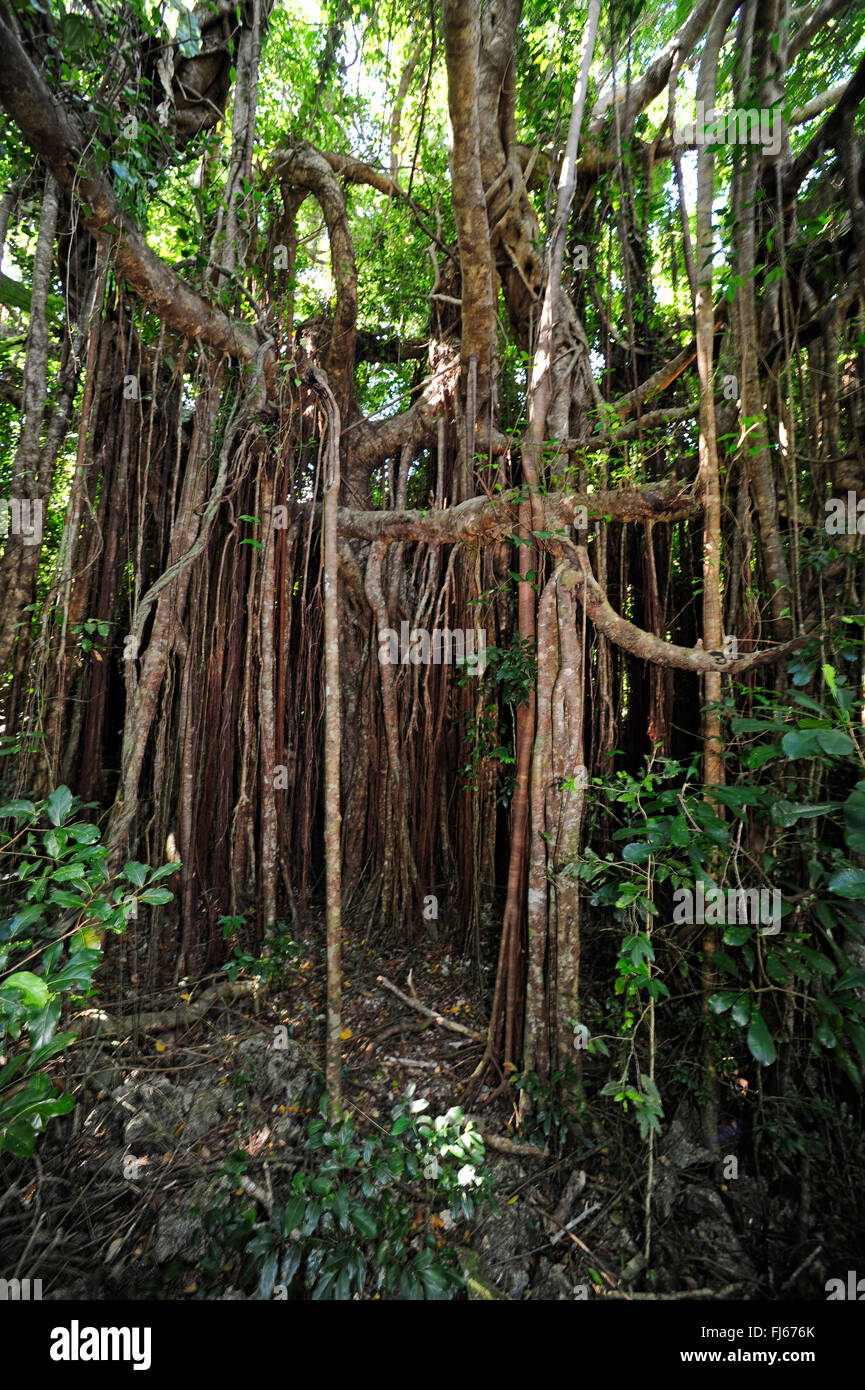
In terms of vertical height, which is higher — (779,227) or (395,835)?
(779,227)

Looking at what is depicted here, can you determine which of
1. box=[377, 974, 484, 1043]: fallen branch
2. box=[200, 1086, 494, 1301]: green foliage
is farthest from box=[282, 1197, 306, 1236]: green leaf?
box=[377, 974, 484, 1043]: fallen branch

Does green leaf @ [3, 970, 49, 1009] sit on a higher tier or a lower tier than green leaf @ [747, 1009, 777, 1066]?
higher

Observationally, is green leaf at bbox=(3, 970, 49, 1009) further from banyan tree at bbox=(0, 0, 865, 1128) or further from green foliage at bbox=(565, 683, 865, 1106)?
green foliage at bbox=(565, 683, 865, 1106)

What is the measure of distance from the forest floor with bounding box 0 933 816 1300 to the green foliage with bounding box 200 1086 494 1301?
47mm

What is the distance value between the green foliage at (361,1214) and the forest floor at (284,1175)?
0.05m

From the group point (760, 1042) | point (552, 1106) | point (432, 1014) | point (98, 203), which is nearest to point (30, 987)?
point (760, 1042)

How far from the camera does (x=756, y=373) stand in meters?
2.06

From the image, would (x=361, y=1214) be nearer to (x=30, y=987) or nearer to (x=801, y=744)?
(x=30, y=987)

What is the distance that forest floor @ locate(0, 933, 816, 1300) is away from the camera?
5.01 ft

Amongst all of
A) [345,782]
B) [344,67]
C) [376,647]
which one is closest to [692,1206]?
[345,782]

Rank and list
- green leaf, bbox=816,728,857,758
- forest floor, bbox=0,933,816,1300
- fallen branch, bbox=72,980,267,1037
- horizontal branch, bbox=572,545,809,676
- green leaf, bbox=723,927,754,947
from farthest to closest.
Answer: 1. fallen branch, bbox=72,980,267,1037
2. horizontal branch, bbox=572,545,809,676
3. forest floor, bbox=0,933,816,1300
4. green leaf, bbox=723,927,754,947
5. green leaf, bbox=816,728,857,758

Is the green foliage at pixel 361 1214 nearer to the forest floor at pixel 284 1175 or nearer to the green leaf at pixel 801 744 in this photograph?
the forest floor at pixel 284 1175
